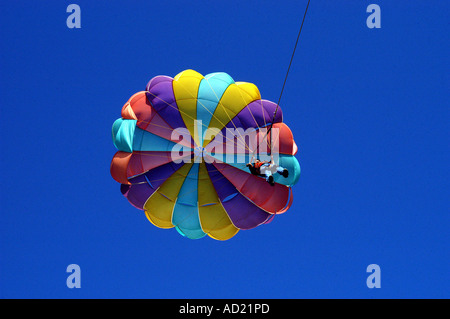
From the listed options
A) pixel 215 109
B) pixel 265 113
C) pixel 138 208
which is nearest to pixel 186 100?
pixel 215 109

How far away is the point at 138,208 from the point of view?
2056 centimetres

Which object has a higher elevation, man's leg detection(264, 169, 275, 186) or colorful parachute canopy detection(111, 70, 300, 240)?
colorful parachute canopy detection(111, 70, 300, 240)

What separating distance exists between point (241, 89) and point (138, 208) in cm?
485

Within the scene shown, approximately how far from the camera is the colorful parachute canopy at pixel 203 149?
782 inches

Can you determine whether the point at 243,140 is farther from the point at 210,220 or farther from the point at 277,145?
the point at 210,220

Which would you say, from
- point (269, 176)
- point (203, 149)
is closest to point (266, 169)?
point (269, 176)

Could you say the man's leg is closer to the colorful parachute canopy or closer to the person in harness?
the person in harness

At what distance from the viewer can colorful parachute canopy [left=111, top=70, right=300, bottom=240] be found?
1986 centimetres

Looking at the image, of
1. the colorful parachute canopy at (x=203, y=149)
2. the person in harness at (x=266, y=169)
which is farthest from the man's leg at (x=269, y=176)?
the colorful parachute canopy at (x=203, y=149)

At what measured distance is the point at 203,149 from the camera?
1986 centimetres

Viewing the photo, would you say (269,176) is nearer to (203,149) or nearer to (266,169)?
(266,169)

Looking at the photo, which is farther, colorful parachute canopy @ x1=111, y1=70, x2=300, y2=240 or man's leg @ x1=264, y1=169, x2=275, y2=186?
colorful parachute canopy @ x1=111, y1=70, x2=300, y2=240

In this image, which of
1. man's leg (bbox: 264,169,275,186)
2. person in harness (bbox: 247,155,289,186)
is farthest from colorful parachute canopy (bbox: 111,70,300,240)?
man's leg (bbox: 264,169,275,186)

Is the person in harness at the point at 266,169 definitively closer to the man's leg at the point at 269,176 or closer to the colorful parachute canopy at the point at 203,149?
the man's leg at the point at 269,176
